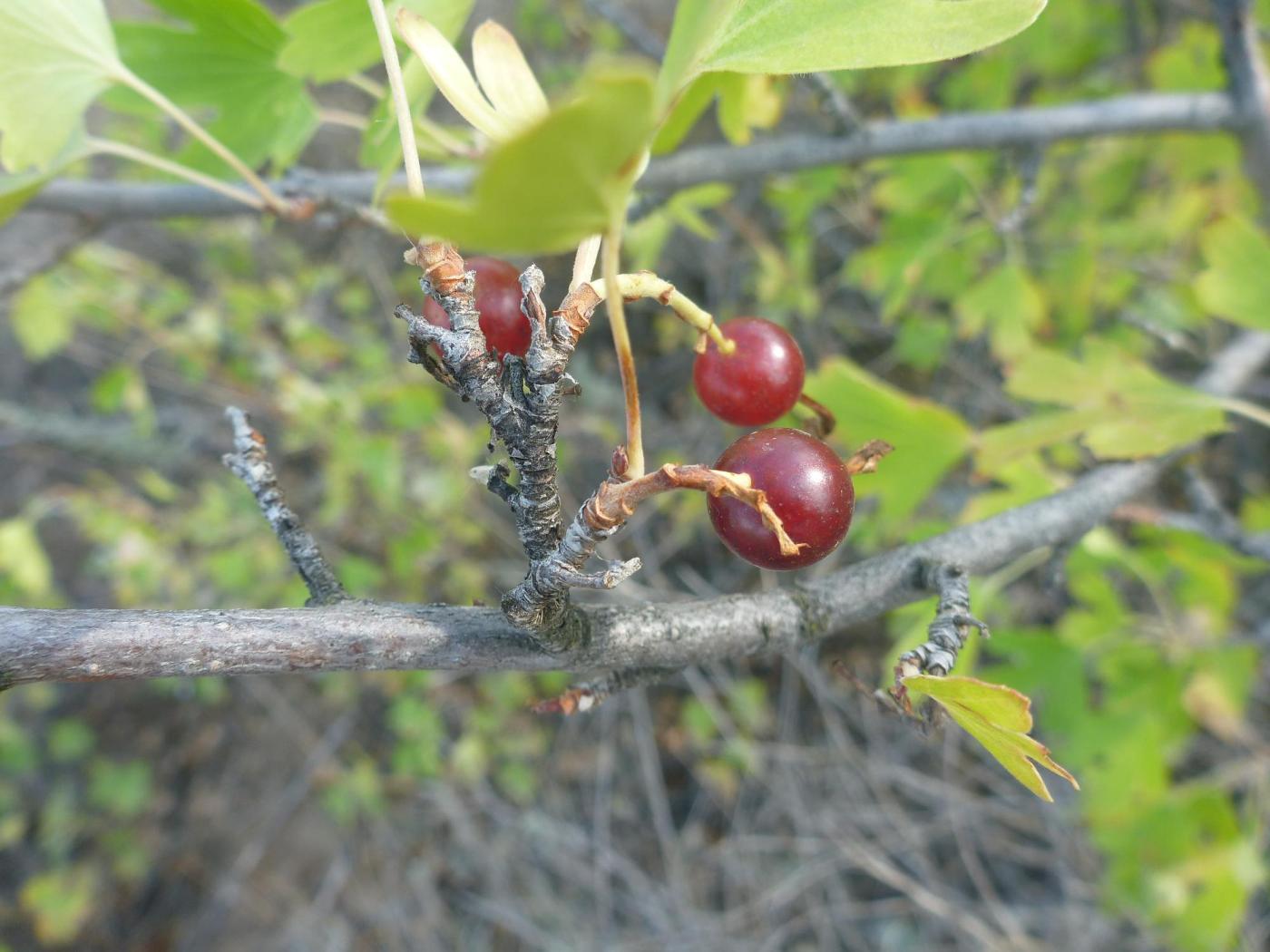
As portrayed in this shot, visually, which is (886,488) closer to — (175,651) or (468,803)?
(175,651)

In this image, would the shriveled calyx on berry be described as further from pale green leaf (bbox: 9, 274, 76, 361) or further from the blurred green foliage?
pale green leaf (bbox: 9, 274, 76, 361)

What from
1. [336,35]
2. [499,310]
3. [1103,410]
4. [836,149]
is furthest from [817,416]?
[836,149]

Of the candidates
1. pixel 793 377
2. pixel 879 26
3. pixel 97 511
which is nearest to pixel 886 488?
pixel 793 377

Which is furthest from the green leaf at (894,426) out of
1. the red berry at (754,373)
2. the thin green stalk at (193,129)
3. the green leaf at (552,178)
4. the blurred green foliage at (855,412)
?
the green leaf at (552,178)

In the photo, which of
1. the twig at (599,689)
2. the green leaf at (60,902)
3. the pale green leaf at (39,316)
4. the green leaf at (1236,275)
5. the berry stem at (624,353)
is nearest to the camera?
the berry stem at (624,353)

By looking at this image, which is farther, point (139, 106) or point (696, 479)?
point (139, 106)

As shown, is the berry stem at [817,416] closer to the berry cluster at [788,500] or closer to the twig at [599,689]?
the berry cluster at [788,500]
